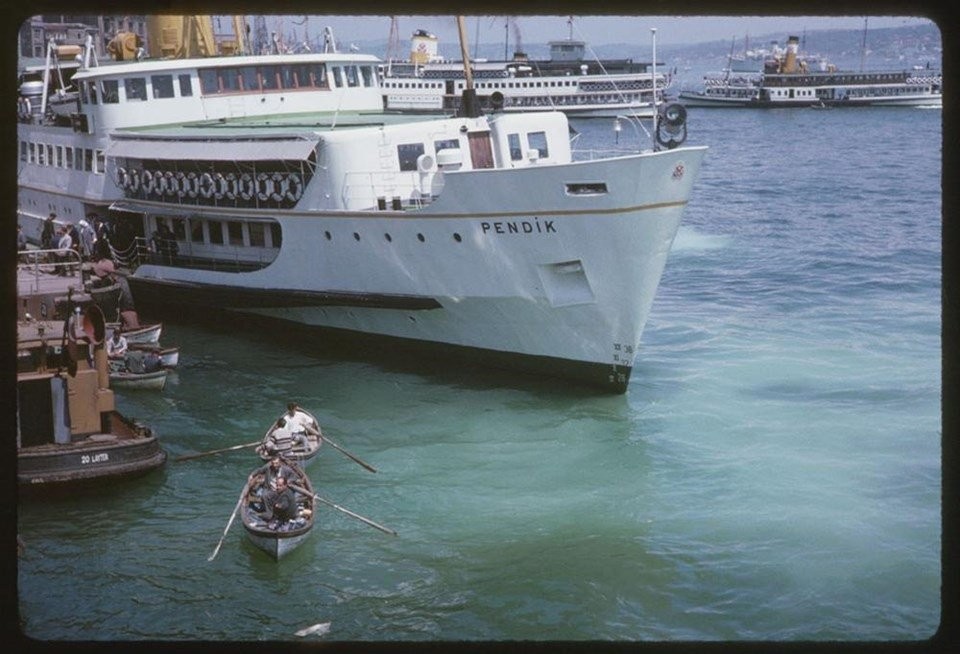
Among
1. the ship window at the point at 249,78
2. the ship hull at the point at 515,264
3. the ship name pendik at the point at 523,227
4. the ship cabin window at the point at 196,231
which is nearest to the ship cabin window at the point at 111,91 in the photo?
the ship window at the point at 249,78

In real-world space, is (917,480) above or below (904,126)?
below

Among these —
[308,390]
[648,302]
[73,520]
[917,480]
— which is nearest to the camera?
[73,520]

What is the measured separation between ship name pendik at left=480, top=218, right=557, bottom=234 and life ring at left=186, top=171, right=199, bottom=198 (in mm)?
8375

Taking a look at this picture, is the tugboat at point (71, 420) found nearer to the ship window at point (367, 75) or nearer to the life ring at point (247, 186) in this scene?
the life ring at point (247, 186)

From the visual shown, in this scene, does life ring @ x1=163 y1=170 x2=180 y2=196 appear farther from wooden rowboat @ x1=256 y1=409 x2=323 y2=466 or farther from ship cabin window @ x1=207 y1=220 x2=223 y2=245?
wooden rowboat @ x1=256 y1=409 x2=323 y2=466

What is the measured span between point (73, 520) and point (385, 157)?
10.0 m

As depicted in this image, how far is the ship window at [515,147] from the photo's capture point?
22594 mm

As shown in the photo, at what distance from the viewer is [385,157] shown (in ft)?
73.5

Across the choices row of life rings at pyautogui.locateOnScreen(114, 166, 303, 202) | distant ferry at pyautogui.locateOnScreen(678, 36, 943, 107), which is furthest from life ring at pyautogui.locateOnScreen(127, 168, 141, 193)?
distant ferry at pyautogui.locateOnScreen(678, 36, 943, 107)

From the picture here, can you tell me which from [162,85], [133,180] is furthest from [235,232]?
[162,85]

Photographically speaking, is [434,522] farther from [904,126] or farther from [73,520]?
[904,126]

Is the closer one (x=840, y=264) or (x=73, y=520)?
(x=73, y=520)

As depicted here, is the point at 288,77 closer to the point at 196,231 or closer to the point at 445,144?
the point at 196,231

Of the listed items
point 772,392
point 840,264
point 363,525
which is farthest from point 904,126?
point 363,525
